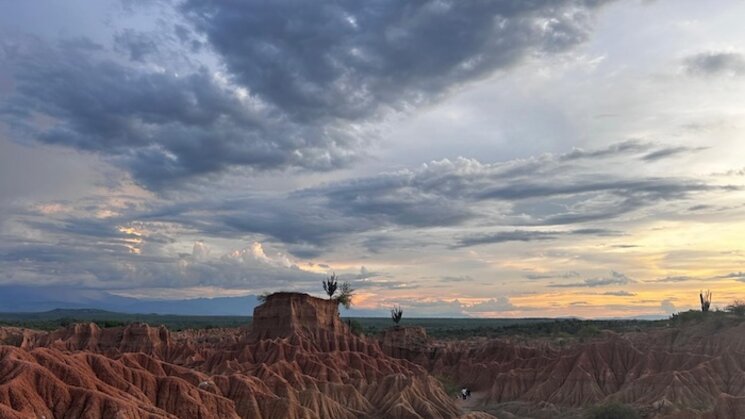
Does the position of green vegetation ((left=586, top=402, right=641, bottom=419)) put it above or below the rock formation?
below

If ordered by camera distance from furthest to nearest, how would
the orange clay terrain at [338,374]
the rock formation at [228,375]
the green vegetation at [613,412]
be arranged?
the green vegetation at [613,412], the orange clay terrain at [338,374], the rock formation at [228,375]

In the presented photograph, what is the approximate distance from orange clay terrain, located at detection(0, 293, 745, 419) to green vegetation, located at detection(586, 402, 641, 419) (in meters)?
2.69

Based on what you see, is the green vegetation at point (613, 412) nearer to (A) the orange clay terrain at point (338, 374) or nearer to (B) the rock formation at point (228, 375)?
(A) the orange clay terrain at point (338, 374)

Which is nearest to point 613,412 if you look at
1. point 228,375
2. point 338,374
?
point 338,374

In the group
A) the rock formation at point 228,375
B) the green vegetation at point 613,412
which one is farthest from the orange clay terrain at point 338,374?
the green vegetation at point 613,412

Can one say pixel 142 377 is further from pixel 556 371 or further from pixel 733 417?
pixel 556 371

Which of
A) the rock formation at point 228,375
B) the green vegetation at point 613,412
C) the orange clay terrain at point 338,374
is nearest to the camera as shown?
the rock formation at point 228,375

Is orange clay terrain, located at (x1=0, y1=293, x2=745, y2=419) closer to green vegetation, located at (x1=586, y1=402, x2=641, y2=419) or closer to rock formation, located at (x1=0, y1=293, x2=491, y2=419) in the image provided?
rock formation, located at (x1=0, y1=293, x2=491, y2=419)

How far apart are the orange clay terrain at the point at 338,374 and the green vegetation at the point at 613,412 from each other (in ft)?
8.82

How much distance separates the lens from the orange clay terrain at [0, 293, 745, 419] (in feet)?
165

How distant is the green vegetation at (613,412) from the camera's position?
77.8m

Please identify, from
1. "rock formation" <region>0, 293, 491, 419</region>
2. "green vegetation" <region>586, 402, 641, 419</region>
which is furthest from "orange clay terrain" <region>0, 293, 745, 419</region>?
"green vegetation" <region>586, 402, 641, 419</region>

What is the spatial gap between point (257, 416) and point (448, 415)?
29.0 m

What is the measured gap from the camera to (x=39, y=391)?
152ft
